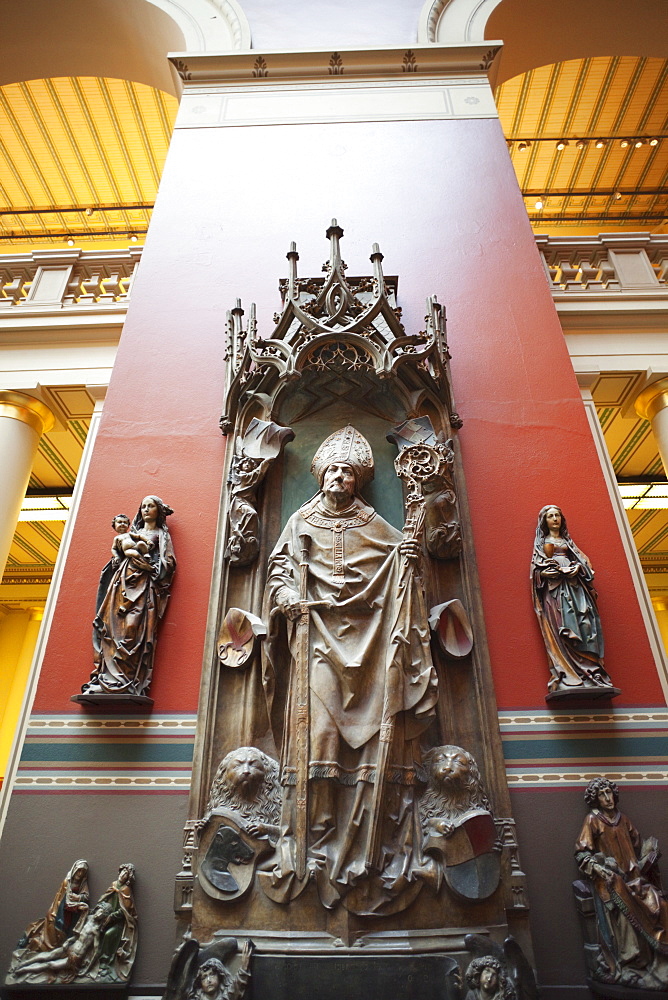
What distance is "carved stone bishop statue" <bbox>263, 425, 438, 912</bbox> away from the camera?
3.59 m

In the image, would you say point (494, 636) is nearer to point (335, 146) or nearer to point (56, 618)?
point (56, 618)

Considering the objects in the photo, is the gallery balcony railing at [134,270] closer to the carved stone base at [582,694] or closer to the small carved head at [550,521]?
the small carved head at [550,521]

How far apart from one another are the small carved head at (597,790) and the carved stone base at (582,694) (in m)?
0.47

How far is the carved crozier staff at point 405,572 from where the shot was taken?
3574 mm

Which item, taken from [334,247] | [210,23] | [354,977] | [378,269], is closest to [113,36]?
[210,23]

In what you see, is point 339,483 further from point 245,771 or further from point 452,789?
point 452,789

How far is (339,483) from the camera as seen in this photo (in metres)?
4.51

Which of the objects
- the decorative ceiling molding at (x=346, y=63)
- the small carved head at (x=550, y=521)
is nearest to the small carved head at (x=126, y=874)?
the small carved head at (x=550, y=521)

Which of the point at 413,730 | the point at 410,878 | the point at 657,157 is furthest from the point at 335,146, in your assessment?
the point at 657,157

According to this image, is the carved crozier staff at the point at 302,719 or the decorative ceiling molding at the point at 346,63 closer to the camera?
the carved crozier staff at the point at 302,719

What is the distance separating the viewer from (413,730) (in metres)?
3.85

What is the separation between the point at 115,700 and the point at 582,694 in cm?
281

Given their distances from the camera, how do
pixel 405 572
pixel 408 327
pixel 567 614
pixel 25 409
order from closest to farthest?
pixel 405 572, pixel 567 614, pixel 408 327, pixel 25 409

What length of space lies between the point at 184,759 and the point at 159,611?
95 cm
